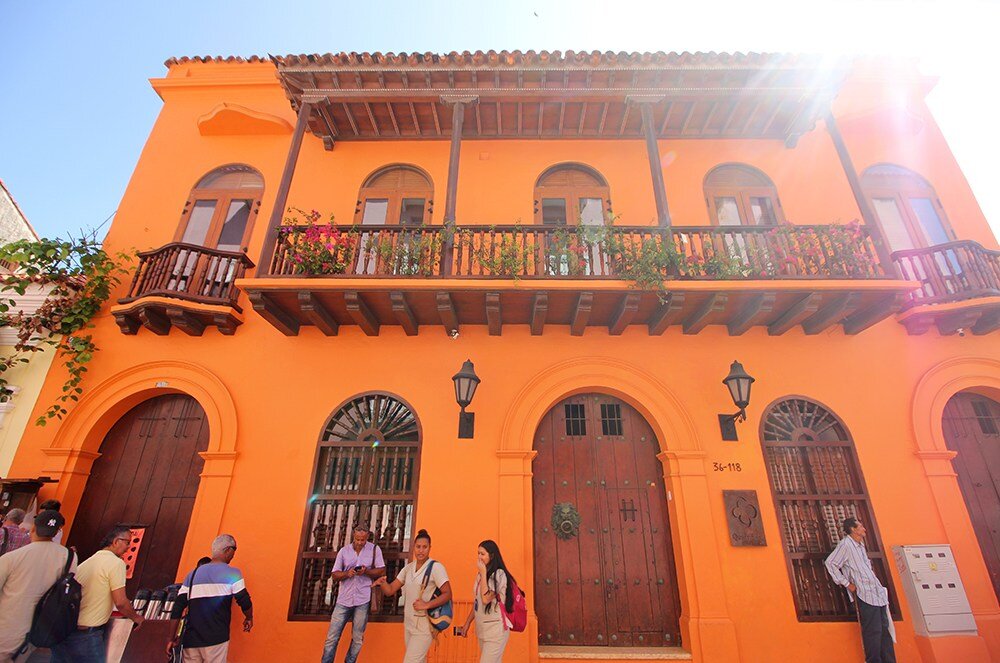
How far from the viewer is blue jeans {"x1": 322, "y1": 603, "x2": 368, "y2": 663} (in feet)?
16.2

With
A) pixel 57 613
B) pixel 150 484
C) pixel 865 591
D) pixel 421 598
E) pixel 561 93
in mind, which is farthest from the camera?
pixel 561 93

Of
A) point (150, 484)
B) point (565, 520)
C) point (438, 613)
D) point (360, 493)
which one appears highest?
point (150, 484)

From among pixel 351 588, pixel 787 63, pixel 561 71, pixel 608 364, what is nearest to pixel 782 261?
pixel 608 364

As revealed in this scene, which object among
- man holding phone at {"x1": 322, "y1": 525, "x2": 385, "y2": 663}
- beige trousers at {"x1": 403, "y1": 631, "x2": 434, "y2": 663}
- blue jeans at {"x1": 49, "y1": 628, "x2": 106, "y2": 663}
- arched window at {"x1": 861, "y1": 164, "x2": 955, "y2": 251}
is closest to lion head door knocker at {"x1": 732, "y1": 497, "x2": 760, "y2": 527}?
beige trousers at {"x1": 403, "y1": 631, "x2": 434, "y2": 663}

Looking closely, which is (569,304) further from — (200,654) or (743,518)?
(200,654)

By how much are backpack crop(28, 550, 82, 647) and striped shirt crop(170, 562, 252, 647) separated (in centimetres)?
73

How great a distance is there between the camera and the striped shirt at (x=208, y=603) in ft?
13.2

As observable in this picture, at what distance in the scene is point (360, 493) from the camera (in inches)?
244

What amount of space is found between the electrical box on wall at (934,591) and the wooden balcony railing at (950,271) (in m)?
3.52

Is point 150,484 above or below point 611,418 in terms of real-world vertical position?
below

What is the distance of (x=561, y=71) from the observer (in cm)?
721

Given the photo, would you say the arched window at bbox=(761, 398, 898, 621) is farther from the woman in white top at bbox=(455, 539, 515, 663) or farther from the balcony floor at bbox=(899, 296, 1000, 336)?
the woman in white top at bbox=(455, 539, 515, 663)

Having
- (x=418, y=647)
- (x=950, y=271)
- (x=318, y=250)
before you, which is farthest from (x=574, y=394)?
(x=950, y=271)

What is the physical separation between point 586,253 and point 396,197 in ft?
12.4
